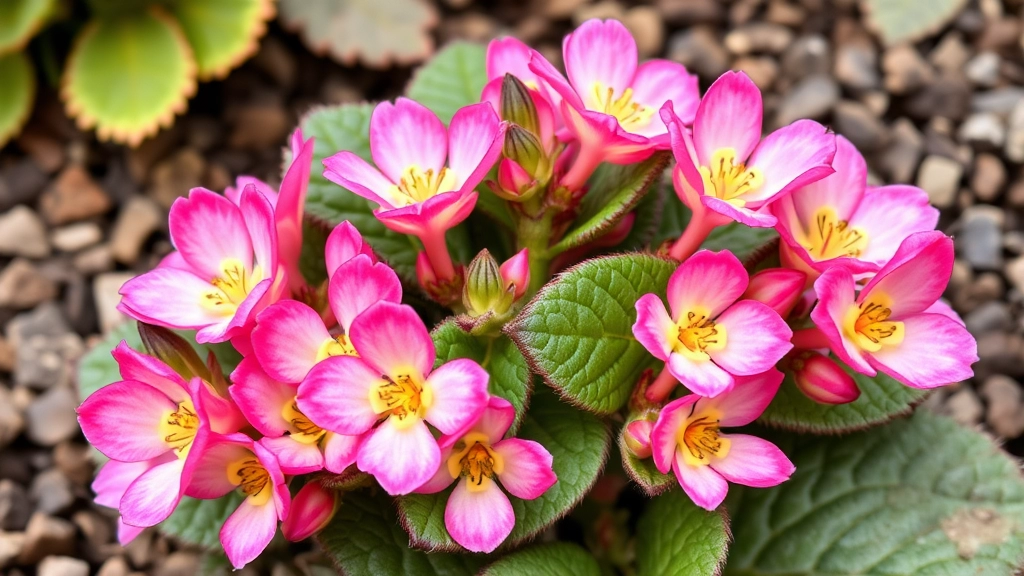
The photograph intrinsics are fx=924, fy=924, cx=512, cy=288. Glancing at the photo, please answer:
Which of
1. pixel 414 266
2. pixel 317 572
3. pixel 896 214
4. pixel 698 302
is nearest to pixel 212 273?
pixel 414 266

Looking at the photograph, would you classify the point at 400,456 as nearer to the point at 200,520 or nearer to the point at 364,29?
Result: the point at 200,520

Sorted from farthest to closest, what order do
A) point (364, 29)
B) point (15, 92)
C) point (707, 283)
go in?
point (364, 29), point (15, 92), point (707, 283)

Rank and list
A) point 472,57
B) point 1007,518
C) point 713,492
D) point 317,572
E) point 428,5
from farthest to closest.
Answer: point 428,5 → point 472,57 → point 317,572 → point 1007,518 → point 713,492

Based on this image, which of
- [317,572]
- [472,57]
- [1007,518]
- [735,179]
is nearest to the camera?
[735,179]

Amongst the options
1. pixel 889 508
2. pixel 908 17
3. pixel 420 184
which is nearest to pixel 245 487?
pixel 420 184

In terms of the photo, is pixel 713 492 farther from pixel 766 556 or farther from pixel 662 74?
pixel 662 74

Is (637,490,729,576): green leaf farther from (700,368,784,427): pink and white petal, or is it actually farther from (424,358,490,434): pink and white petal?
(424,358,490,434): pink and white petal

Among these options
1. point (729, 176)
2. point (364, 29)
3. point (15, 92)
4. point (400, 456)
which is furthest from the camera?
point (364, 29)
